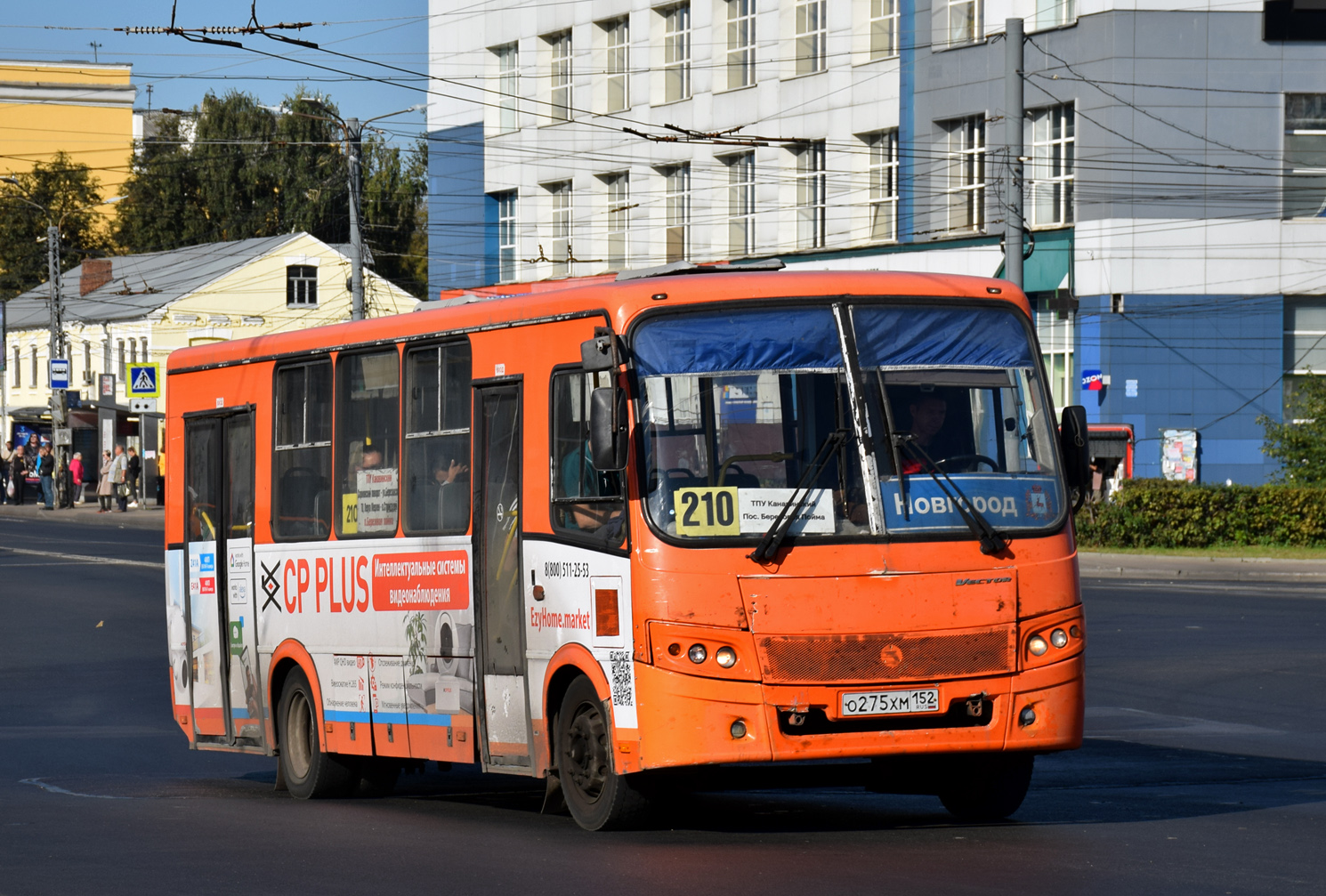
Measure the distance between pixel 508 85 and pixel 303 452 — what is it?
47.4 meters

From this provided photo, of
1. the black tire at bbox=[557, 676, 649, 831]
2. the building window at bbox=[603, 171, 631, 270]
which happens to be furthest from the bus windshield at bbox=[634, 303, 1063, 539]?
the building window at bbox=[603, 171, 631, 270]

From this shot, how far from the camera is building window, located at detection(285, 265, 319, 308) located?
84250 mm

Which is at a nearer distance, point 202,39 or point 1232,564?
point 202,39

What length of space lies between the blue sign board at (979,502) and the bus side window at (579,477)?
1197 mm

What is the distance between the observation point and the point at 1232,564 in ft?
104

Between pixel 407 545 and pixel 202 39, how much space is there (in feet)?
55.7

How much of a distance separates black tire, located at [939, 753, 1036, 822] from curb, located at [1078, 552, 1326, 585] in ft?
67.2

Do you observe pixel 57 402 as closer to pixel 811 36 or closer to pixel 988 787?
pixel 811 36

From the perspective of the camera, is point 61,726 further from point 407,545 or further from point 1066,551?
point 1066,551

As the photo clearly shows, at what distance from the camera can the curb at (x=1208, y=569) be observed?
30.5m

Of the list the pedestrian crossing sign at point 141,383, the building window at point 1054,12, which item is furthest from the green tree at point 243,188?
the building window at point 1054,12

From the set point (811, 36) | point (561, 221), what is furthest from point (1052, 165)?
point (561, 221)

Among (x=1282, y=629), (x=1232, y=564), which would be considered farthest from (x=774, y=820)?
(x=1232, y=564)

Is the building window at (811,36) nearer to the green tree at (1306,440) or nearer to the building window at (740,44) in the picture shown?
the building window at (740,44)
